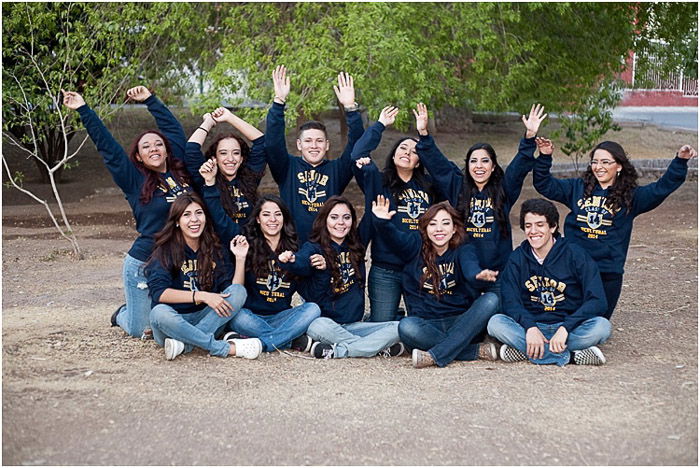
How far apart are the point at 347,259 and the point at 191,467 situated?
2181 millimetres

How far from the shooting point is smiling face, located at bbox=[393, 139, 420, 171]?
5.95 metres

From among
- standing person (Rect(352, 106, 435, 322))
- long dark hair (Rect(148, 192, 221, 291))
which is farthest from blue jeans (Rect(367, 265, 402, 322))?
long dark hair (Rect(148, 192, 221, 291))

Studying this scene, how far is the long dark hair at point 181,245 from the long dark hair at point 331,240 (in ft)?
2.07

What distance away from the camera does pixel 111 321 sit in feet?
21.4

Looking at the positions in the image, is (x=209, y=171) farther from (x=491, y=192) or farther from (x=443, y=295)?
(x=491, y=192)

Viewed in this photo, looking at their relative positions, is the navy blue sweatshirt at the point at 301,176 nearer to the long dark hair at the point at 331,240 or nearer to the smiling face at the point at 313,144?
the smiling face at the point at 313,144

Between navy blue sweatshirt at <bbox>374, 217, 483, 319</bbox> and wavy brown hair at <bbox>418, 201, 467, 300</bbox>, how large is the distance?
0.03 metres

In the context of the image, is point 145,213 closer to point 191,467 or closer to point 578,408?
point 191,467

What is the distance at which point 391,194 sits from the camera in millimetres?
6051

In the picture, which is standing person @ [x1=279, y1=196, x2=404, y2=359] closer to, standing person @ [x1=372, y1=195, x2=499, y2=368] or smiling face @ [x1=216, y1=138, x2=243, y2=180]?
standing person @ [x1=372, y1=195, x2=499, y2=368]

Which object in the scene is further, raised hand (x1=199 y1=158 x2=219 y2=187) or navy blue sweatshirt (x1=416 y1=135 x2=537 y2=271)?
navy blue sweatshirt (x1=416 y1=135 x2=537 y2=271)

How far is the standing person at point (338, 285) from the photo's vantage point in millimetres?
5648

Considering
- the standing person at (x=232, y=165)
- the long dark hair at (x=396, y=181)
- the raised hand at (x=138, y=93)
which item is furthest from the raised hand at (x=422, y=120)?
the raised hand at (x=138, y=93)

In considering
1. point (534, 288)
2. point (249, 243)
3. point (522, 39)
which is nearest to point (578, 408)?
point (534, 288)
